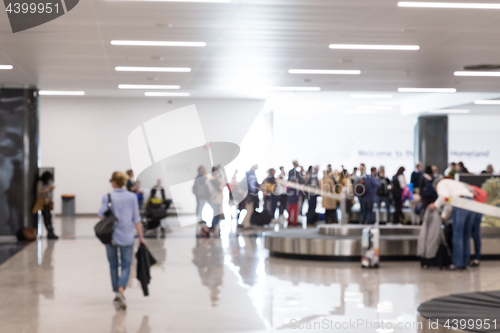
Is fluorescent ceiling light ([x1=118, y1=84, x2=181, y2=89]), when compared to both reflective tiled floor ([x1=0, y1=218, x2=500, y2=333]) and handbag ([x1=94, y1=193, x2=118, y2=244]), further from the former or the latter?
handbag ([x1=94, y1=193, x2=118, y2=244])

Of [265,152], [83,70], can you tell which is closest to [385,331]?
[83,70]

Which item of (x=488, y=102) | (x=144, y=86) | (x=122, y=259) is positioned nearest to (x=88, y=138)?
(x=144, y=86)

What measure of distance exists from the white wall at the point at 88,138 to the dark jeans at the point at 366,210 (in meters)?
8.33

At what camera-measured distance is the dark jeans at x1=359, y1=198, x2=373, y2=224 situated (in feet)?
60.1

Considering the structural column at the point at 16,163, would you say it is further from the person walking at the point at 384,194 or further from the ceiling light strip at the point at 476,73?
the ceiling light strip at the point at 476,73

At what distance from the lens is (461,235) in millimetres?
10766

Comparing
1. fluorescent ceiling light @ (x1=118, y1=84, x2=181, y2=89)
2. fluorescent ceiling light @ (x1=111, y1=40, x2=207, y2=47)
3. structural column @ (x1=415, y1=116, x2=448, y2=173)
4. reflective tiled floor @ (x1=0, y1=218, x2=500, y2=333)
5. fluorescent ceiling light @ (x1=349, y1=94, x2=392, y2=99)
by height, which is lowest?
reflective tiled floor @ (x1=0, y1=218, x2=500, y2=333)

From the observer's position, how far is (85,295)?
28.1ft

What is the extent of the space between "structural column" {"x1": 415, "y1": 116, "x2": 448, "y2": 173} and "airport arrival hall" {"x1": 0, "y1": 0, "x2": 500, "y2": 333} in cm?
51

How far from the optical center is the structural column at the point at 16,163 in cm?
1548

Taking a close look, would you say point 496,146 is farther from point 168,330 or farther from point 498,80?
point 168,330

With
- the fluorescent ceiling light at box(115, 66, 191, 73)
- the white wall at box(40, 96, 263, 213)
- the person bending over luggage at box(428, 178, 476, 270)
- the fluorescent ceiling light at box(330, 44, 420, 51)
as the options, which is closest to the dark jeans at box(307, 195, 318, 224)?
the white wall at box(40, 96, 263, 213)

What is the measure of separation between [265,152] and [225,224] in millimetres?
5284

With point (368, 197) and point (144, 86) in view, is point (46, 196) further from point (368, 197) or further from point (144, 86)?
point (368, 197)
